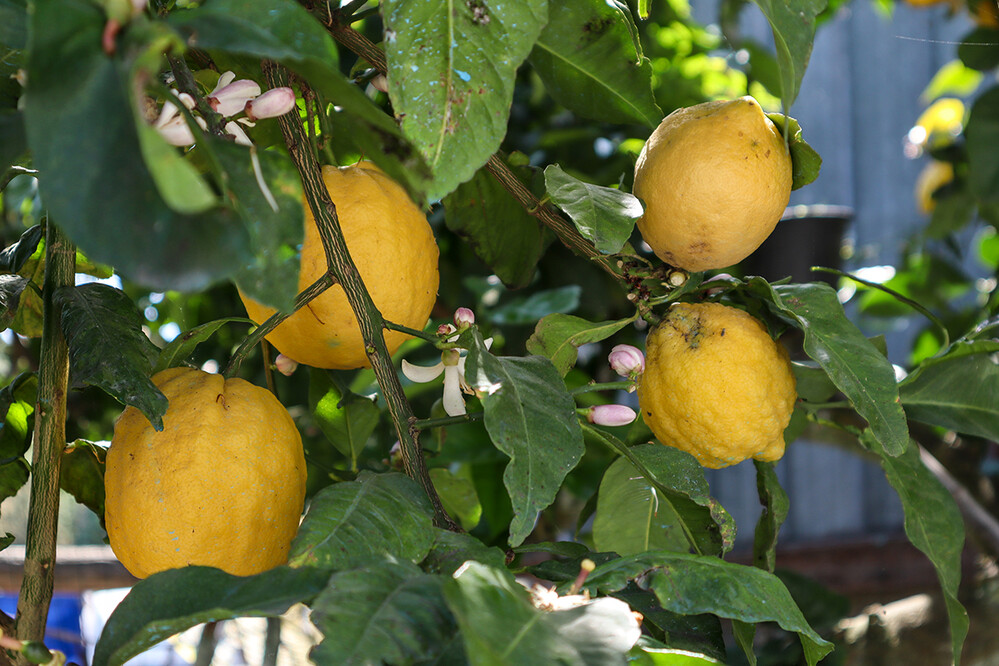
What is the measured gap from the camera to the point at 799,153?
47 centimetres

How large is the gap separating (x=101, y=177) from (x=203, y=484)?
18 centimetres

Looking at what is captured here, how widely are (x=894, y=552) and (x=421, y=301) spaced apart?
1716 mm

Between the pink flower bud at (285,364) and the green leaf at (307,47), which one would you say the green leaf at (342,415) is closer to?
the pink flower bud at (285,364)

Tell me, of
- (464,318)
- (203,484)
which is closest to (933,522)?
(464,318)

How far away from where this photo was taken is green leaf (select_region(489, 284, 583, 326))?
33.4 inches

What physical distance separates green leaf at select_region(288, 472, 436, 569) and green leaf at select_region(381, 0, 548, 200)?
5.2 inches

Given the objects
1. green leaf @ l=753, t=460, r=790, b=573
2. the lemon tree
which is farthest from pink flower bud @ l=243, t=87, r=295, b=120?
green leaf @ l=753, t=460, r=790, b=573

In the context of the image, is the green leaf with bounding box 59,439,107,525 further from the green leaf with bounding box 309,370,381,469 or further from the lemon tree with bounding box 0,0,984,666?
the green leaf with bounding box 309,370,381,469

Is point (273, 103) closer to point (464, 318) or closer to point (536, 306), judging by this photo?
point (464, 318)

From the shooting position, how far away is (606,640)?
10.8 inches

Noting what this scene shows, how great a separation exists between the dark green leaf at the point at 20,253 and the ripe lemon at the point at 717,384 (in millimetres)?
367

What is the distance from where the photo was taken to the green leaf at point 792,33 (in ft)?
1.03

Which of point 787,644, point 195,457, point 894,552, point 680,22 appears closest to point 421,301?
point 195,457

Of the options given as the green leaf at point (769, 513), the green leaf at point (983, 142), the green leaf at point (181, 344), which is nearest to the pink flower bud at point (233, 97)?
the green leaf at point (181, 344)
